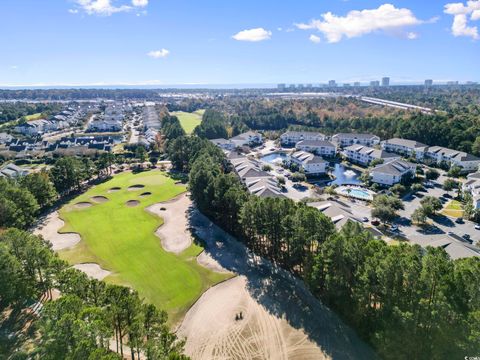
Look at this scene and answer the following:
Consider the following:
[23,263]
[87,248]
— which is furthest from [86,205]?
[23,263]

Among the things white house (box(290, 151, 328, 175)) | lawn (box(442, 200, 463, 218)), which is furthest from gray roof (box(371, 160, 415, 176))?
lawn (box(442, 200, 463, 218))

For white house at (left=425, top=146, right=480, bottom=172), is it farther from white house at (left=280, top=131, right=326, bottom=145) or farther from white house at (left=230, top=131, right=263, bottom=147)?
white house at (left=230, top=131, right=263, bottom=147)

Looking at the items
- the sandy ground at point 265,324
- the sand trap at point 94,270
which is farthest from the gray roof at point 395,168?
the sand trap at point 94,270

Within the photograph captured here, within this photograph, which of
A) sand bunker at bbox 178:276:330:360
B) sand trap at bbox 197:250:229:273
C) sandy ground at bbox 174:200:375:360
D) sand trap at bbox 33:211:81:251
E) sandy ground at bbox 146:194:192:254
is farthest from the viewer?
sand trap at bbox 33:211:81:251

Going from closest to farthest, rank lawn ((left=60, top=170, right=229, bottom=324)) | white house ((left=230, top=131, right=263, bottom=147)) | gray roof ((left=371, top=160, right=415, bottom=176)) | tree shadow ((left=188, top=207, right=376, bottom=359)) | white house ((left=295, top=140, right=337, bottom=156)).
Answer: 1. tree shadow ((left=188, top=207, right=376, bottom=359))
2. lawn ((left=60, top=170, right=229, bottom=324))
3. gray roof ((left=371, top=160, right=415, bottom=176))
4. white house ((left=295, top=140, right=337, bottom=156))
5. white house ((left=230, top=131, right=263, bottom=147))

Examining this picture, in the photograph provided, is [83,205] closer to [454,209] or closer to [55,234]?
[55,234]

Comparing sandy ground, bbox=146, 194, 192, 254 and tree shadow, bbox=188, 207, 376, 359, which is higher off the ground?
tree shadow, bbox=188, 207, 376, 359
